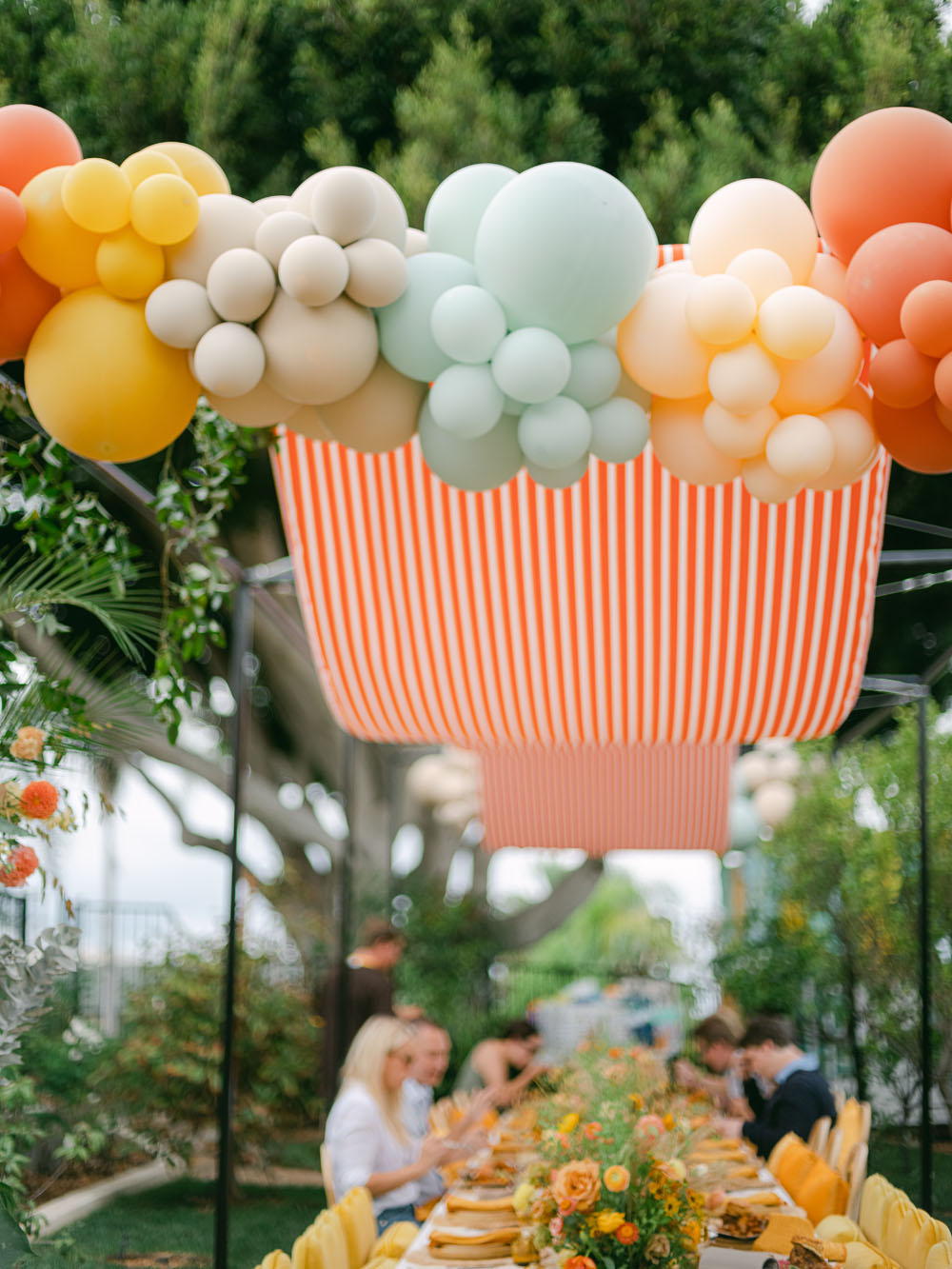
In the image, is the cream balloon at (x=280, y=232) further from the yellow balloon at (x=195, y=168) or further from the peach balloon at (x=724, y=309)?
the peach balloon at (x=724, y=309)

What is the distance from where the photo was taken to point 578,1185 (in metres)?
2.57

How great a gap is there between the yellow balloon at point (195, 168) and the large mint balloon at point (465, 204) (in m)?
0.42

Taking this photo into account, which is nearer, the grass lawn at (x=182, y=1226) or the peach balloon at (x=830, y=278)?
the peach balloon at (x=830, y=278)

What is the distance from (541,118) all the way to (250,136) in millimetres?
1298

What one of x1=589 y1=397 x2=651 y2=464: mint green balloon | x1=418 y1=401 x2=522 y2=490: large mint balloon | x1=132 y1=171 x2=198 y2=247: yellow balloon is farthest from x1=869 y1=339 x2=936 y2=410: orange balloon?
x1=132 y1=171 x2=198 y2=247: yellow balloon

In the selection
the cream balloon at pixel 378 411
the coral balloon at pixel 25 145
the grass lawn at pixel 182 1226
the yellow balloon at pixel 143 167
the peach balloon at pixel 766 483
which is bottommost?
the grass lawn at pixel 182 1226

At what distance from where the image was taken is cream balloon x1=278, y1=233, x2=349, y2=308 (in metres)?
2.00

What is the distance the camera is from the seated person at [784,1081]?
4.95m

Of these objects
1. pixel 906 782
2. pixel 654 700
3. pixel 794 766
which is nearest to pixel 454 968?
pixel 794 766

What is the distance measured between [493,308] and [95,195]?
0.71m

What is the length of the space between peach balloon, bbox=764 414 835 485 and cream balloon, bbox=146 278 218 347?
1.07m

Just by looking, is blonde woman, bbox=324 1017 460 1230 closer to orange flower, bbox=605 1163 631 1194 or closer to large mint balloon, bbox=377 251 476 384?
orange flower, bbox=605 1163 631 1194

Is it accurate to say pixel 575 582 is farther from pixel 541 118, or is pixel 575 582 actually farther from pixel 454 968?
pixel 454 968

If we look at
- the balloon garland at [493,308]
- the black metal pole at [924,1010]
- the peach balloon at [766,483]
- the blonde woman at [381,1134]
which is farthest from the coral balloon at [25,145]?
the black metal pole at [924,1010]
